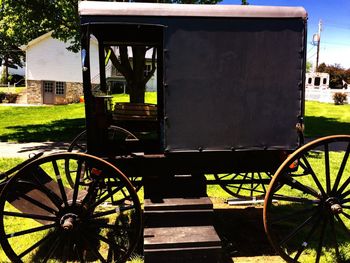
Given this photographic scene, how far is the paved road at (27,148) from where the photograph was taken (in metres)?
10.0

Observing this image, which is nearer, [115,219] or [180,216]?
[180,216]

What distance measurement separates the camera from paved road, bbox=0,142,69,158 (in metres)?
10.0

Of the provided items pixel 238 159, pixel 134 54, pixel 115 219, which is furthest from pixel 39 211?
pixel 134 54

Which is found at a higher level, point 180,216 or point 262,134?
point 262,134

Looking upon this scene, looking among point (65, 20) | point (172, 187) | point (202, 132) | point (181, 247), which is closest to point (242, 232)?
point (172, 187)

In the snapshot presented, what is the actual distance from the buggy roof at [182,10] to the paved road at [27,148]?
7.00m

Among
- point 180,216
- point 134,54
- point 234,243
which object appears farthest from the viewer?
point 134,54

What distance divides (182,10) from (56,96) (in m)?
28.5

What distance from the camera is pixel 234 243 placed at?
4734 millimetres

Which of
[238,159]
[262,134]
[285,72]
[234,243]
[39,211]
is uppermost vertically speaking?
[285,72]

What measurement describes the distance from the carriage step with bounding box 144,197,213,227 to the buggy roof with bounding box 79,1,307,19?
2.08 meters

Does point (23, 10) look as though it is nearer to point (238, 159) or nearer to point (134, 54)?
point (134, 54)

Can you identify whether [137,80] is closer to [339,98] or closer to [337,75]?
[339,98]

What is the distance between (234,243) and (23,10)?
11894mm
